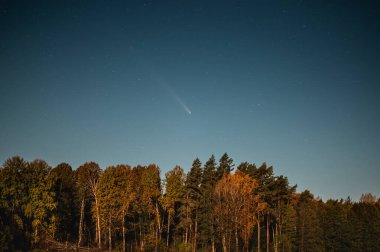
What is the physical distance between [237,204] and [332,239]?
36618 millimetres

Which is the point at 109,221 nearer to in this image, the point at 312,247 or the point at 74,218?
Result: the point at 74,218

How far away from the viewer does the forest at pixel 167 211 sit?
5366 cm

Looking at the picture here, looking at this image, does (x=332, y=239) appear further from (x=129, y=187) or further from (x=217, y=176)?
(x=129, y=187)

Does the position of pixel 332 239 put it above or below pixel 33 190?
below

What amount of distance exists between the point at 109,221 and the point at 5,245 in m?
15.9

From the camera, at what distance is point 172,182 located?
66.2 metres

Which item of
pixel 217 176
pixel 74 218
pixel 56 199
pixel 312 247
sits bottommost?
pixel 312 247

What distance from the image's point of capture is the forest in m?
53.7

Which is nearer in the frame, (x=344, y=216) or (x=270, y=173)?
(x=270, y=173)

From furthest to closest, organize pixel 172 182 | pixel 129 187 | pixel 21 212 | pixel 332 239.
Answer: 1. pixel 332 239
2. pixel 172 182
3. pixel 129 187
4. pixel 21 212

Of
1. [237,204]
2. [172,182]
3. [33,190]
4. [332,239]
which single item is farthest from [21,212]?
[332,239]

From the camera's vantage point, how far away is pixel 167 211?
2689 inches

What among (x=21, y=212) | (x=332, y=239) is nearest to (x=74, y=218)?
(x=21, y=212)

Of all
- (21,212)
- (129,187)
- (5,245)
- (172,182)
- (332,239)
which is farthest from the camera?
(332,239)
